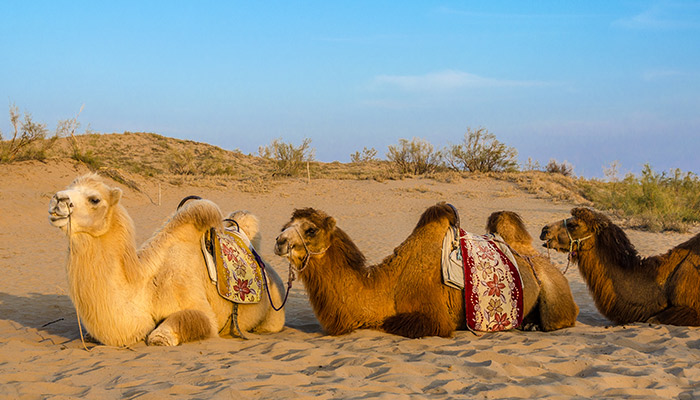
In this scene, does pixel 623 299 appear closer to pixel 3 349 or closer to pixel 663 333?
pixel 663 333

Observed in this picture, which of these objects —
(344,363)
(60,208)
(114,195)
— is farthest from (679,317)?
(60,208)

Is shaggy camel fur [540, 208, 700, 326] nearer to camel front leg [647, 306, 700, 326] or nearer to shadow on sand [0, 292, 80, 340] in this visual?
camel front leg [647, 306, 700, 326]

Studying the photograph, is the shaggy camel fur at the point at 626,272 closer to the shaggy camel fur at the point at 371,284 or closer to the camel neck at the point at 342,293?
the shaggy camel fur at the point at 371,284

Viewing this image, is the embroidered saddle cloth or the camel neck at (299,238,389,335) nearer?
the camel neck at (299,238,389,335)

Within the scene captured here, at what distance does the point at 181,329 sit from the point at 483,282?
8.95ft

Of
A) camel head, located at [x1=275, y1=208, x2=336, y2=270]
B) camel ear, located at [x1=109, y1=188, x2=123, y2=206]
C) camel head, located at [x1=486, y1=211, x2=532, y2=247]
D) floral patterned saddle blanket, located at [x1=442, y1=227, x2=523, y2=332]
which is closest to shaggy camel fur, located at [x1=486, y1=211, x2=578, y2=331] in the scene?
camel head, located at [x1=486, y1=211, x2=532, y2=247]

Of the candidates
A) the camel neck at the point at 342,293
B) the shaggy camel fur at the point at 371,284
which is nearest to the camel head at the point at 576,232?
the shaggy camel fur at the point at 371,284

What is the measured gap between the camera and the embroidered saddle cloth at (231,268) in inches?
224

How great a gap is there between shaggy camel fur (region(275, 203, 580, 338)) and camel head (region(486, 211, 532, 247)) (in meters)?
0.98

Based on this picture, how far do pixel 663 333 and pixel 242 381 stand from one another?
410 centimetres

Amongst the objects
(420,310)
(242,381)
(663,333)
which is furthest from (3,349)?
(663,333)

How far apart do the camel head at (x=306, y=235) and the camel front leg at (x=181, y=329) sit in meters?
0.90

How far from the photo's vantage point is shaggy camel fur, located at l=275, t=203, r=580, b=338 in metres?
5.54

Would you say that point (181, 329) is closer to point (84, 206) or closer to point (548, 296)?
point (84, 206)
